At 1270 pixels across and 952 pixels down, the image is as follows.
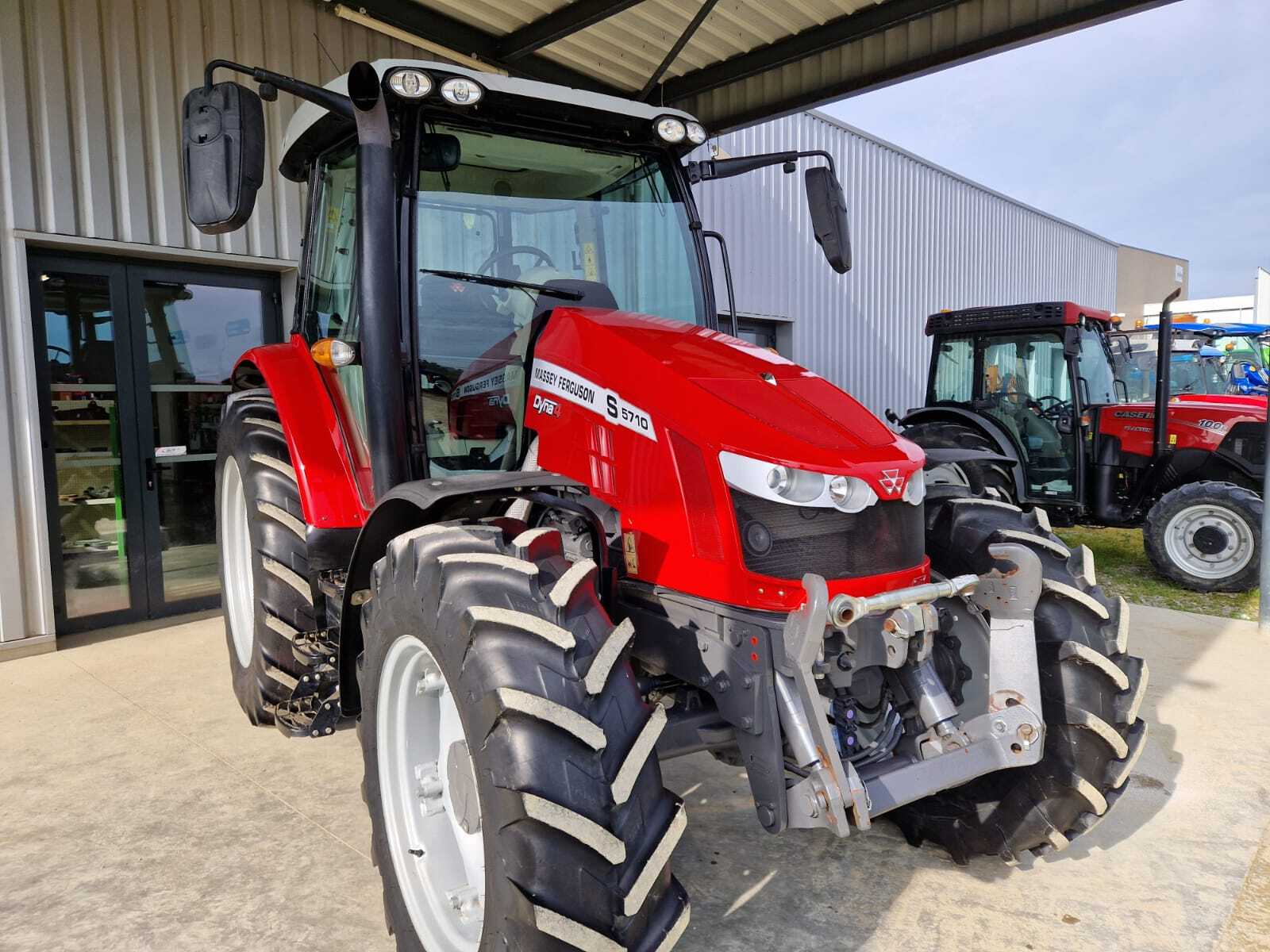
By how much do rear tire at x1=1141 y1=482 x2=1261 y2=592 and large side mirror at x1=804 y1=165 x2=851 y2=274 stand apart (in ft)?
15.0

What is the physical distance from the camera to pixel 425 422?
2490mm

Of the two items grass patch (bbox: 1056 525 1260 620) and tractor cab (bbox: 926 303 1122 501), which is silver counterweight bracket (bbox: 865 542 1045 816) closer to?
grass patch (bbox: 1056 525 1260 620)

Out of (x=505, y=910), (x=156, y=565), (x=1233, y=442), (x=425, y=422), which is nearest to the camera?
(x=505, y=910)

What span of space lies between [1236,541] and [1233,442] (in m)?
0.94

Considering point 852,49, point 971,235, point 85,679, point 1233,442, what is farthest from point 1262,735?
point 971,235

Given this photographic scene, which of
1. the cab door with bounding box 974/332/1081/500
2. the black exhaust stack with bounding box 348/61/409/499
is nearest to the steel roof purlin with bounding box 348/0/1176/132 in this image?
the cab door with bounding box 974/332/1081/500

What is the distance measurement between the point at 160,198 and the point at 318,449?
3.02 m

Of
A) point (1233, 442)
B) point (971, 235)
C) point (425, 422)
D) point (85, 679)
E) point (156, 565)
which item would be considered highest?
point (971, 235)

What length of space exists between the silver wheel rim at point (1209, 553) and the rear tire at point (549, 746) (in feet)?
19.0

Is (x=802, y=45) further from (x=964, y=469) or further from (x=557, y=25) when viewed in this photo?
(x=964, y=469)

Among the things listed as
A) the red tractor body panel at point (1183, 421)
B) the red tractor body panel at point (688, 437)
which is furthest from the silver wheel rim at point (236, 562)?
the red tractor body panel at point (1183, 421)

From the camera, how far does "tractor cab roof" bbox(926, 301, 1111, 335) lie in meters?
6.76

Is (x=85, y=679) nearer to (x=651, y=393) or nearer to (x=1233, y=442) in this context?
(x=651, y=393)

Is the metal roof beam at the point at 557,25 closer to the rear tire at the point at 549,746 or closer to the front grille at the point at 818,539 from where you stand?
the front grille at the point at 818,539
